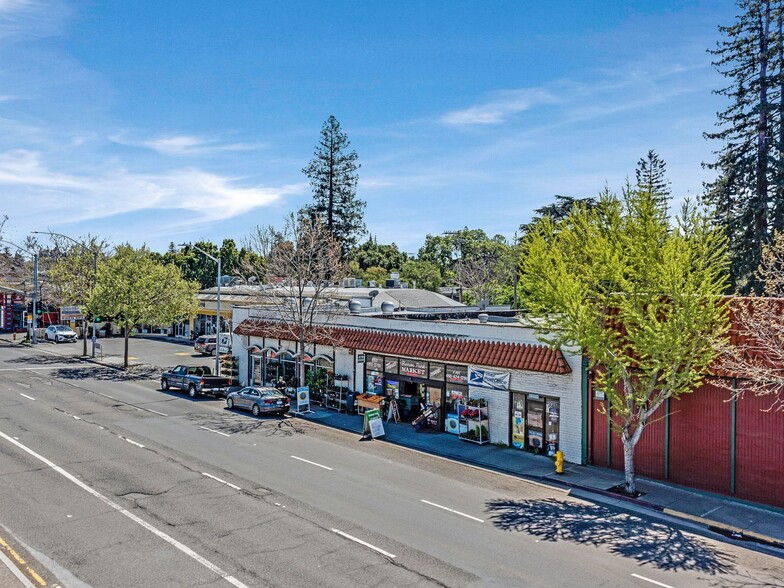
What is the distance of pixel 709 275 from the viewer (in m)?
17.6

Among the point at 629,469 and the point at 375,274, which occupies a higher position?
the point at 375,274

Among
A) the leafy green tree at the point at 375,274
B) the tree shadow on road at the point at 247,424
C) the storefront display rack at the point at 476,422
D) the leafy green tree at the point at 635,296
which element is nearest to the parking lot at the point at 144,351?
the tree shadow on road at the point at 247,424

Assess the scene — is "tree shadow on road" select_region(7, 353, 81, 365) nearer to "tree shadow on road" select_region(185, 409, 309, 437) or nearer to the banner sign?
"tree shadow on road" select_region(185, 409, 309, 437)

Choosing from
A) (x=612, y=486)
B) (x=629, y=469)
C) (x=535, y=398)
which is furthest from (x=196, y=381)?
(x=629, y=469)

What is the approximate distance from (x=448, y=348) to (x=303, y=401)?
29.6ft

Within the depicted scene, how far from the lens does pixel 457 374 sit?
25844 millimetres

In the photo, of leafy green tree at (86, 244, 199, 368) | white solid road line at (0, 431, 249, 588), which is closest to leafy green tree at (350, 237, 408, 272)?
leafy green tree at (86, 244, 199, 368)

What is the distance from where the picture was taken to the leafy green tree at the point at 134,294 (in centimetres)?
4466

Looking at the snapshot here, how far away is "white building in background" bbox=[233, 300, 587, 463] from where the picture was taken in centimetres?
2195

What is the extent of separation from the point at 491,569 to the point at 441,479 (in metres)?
6.76

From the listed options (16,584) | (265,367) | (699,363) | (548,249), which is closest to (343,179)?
(265,367)

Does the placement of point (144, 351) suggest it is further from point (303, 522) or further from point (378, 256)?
point (378, 256)

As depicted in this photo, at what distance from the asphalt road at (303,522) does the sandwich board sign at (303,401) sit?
18.1 feet

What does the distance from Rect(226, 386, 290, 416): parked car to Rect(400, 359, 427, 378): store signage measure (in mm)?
6351
